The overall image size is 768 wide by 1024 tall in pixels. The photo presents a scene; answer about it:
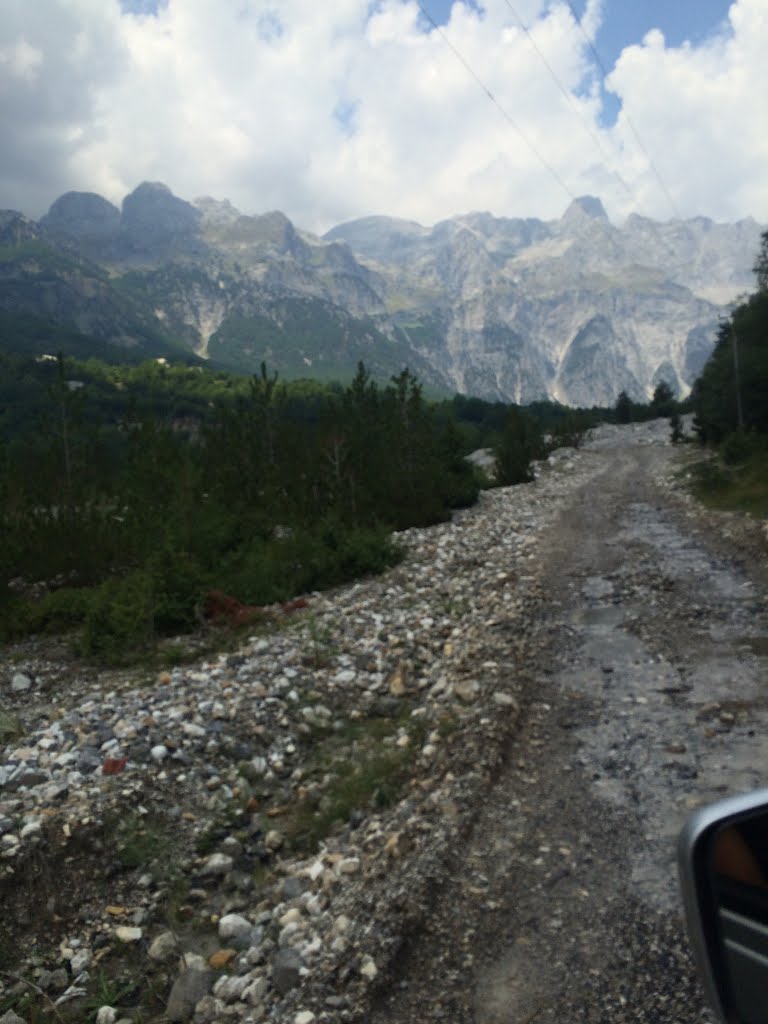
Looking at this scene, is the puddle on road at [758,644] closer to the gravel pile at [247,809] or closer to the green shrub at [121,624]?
the gravel pile at [247,809]

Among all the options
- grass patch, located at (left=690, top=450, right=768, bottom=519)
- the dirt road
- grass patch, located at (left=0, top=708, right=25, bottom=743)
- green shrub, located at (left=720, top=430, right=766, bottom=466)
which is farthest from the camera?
green shrub, located at (left=720, top=430, right=766, bottom=466)

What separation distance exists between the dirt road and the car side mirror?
2.32 metres

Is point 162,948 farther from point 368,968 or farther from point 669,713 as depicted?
point 669,713

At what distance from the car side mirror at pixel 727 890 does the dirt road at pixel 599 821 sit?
7.62 feet

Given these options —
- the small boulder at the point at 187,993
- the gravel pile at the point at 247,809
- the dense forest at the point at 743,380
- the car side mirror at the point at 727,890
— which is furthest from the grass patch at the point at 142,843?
the dense forest at the point at 743,380

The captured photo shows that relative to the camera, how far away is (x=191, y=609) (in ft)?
47.6

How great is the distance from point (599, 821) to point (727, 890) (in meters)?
4.22

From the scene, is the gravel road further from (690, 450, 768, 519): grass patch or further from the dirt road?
(690, 450, 768, 519): grass patch

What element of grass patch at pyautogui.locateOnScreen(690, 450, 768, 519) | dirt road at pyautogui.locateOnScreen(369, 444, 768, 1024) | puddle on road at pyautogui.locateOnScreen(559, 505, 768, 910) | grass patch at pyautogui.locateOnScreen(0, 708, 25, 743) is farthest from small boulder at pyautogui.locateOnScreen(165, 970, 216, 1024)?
grass patch at pyautogui.locateOnScreen(690, 450, 768, 519)

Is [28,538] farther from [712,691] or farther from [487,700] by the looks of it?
[712,691]

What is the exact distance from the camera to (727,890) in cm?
226

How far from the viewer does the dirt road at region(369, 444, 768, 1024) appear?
4.39 meters

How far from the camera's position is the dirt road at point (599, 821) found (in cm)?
439

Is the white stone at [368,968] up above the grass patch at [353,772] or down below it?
above
